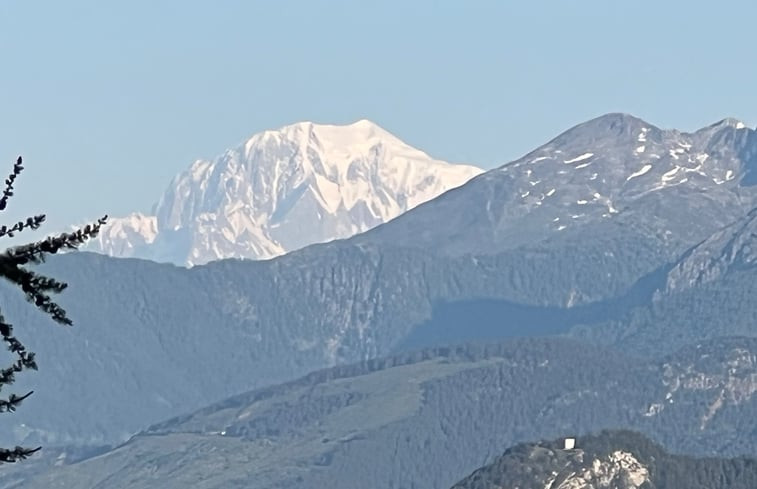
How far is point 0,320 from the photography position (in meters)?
39.4

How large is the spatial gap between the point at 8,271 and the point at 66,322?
1.62m

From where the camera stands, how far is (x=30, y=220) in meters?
38.2

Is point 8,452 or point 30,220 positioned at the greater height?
point 30,220

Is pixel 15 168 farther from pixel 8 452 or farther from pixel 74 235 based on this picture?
pixel 8 452

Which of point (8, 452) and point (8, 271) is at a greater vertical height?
point (8, 271)

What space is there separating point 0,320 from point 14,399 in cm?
135

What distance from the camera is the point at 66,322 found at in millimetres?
40406

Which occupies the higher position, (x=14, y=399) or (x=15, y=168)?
(x=15, y=168)

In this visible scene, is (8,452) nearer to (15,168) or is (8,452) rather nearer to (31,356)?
(31,356)

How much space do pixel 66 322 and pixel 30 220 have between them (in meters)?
2.66

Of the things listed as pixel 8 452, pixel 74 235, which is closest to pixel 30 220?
pixel 74 235

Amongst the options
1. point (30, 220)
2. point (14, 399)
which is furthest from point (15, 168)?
point (14, 399)

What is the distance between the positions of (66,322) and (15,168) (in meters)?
2.89

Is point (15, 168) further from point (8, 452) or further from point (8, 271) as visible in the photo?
point (8, 452)
